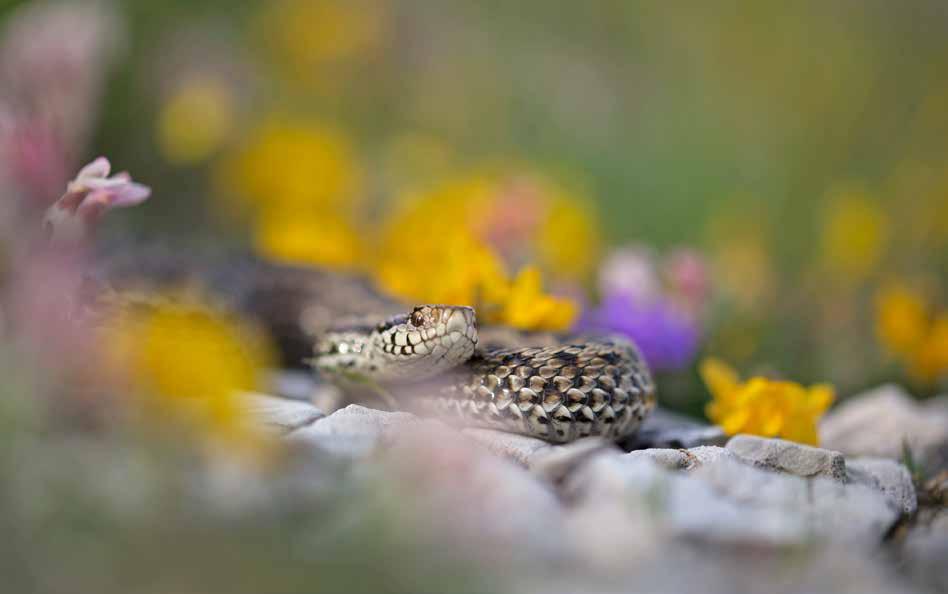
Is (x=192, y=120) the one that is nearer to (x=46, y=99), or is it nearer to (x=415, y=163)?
(x=415, y=163)

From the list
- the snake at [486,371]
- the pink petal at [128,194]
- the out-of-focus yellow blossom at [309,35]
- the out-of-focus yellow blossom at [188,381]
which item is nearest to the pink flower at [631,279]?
the snake at [486,371]

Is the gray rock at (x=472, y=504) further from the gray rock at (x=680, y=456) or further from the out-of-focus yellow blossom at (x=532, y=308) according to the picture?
the out-of-focus yellow blossom at (x=532, y=308)

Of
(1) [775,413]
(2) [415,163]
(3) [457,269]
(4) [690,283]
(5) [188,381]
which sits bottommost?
(2) [415,163]

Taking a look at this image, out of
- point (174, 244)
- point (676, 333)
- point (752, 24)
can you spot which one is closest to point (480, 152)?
point (752, 24)

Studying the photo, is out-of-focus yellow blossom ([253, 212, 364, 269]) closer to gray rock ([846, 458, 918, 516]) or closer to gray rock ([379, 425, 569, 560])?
gray rock ([846, 458, 918, 516])

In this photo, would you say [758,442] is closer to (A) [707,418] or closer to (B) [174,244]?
(A) [707,418]

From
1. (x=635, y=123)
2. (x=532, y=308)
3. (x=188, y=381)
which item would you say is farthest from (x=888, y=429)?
(x=635, y=123)
